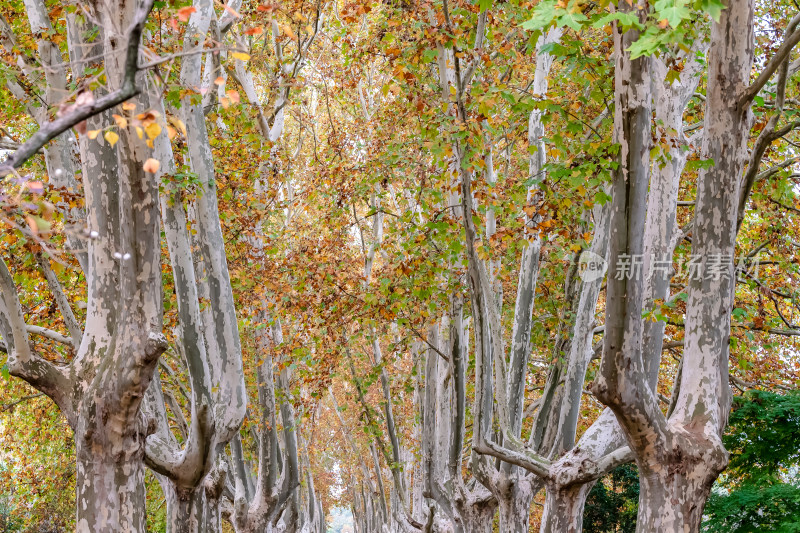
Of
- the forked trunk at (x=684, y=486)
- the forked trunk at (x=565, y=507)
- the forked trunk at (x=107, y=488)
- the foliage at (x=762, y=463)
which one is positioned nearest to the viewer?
the forked trunk at (x=107, y=488)

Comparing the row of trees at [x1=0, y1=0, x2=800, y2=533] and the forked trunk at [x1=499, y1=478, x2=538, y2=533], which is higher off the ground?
the row of trees at [x1=0, y1=0, x2=800, y2=533]

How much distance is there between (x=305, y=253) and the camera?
11188mm

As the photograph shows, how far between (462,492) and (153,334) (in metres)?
7.21

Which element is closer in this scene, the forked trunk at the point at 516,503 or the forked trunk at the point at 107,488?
the forked trunk at the point at 107,488

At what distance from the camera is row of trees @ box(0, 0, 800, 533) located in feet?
15.1

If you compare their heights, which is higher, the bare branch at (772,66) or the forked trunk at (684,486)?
the bare branch at (772,66)

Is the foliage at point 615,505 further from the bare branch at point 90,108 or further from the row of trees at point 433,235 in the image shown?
the bare branch at point 90,108

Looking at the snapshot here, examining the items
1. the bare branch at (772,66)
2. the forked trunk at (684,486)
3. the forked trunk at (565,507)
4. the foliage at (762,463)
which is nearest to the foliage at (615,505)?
the foliage at (762,463)

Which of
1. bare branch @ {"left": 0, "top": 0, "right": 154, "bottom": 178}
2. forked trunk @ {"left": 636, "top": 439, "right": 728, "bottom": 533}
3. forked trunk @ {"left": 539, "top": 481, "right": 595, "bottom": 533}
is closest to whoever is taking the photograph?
bare branch @ {"left": 0, "top": 0, "right": 154, "bottom": 178}

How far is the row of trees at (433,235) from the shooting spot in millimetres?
4613

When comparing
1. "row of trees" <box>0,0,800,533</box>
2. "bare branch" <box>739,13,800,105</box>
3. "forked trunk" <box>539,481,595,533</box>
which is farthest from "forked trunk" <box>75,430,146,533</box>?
"bare branch" <box>739,13,800,105</box>

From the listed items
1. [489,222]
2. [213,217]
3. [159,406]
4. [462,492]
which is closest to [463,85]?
[489,222]

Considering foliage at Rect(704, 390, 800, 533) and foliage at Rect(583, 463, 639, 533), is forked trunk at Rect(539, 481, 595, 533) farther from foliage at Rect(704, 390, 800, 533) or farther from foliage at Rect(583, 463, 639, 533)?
foliage at Rect(583, 463, 639, 533)

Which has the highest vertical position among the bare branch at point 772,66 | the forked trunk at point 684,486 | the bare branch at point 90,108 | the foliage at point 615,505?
the bare branch at point 772,66
